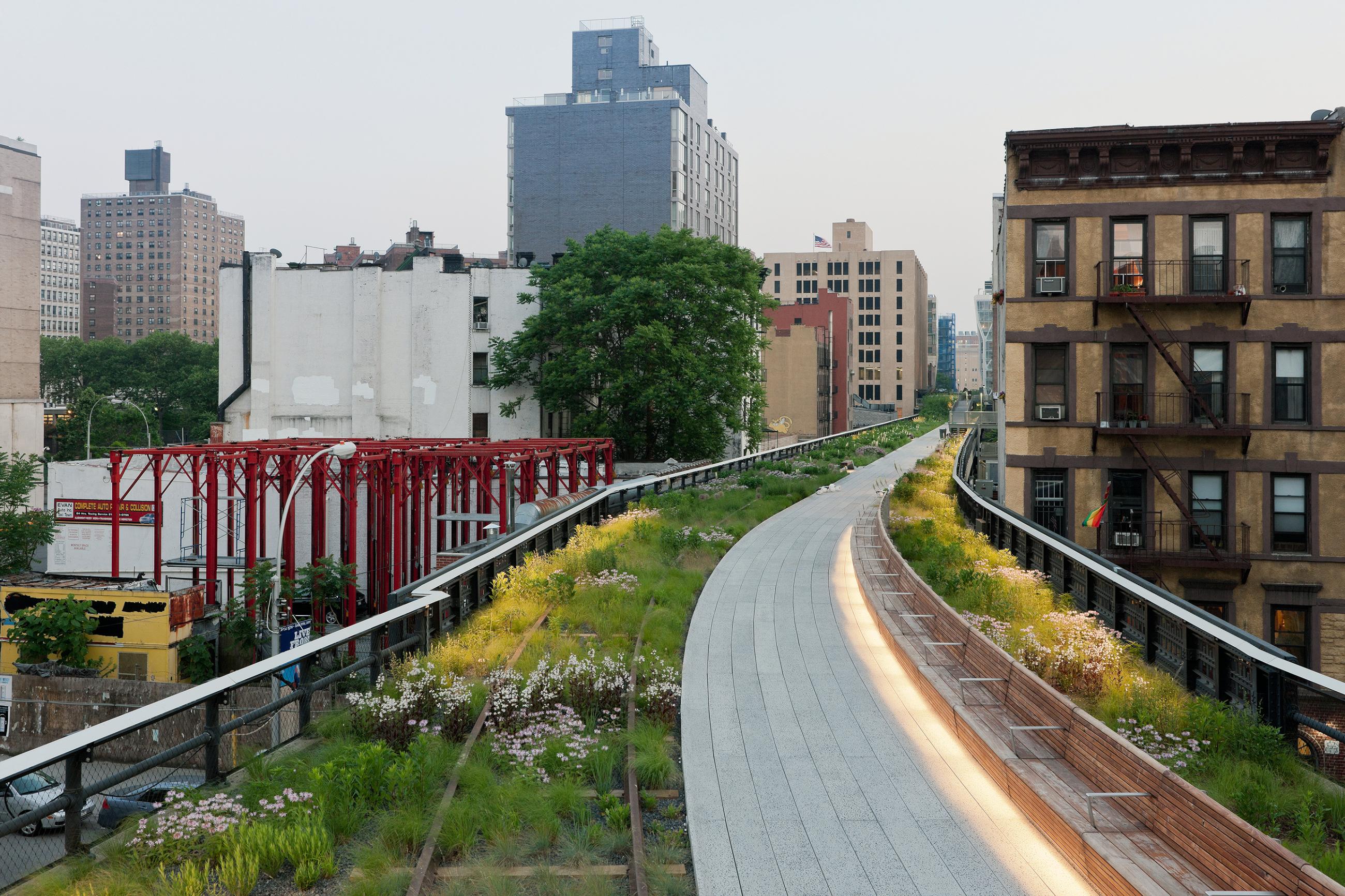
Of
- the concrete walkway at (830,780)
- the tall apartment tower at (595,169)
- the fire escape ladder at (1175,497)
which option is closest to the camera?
the concrete walkway at (830,780)

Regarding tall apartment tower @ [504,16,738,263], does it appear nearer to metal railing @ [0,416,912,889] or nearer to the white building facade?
the white building facade

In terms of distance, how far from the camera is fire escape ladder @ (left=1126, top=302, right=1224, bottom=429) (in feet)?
88.6

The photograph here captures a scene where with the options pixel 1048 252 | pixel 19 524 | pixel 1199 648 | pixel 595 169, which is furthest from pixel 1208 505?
pixel 595 169

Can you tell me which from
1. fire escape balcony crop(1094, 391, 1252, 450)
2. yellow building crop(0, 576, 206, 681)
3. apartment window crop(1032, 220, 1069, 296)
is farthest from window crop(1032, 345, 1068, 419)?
yellow building crop(0, 576, 206, 681)

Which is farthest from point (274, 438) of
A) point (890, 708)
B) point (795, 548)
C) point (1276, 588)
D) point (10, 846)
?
point (890, 708)

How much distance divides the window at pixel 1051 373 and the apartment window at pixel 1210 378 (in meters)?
3.37

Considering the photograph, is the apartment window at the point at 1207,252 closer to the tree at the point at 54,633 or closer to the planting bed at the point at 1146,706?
the planting bed at the point at 1146,706

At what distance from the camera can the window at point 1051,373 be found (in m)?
28.6

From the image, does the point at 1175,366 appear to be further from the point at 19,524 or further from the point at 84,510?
the point at 84,510

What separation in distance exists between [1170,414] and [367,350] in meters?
47.2

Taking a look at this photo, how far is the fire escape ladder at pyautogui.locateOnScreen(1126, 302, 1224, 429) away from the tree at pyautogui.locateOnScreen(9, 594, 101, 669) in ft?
102

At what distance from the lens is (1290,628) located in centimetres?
2753

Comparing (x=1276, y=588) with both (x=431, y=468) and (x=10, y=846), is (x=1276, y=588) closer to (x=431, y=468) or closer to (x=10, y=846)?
(x=431, y=468)

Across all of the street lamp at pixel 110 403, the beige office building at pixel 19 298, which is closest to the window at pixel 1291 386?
the beige office building at pixel 19 298
